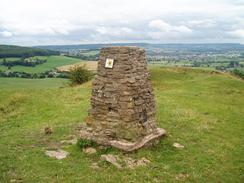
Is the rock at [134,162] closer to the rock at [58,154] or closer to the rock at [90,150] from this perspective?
the rock at [90,150]

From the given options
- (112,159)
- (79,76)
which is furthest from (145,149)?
(79,76)

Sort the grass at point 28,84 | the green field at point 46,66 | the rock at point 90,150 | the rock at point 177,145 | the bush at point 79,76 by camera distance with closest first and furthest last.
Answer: the rock at point 90,150 → the rock at point 177,145 → the bush at point 79,76 → the grass at point 28,84 → the green field at point 46,66

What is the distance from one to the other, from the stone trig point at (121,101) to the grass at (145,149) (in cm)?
70

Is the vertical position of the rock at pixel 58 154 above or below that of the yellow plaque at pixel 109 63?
below

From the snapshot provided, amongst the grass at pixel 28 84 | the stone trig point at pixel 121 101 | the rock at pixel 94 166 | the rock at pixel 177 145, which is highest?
the stone trig point at pixel 121 101

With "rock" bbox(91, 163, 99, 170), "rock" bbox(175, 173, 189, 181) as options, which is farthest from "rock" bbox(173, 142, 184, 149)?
"rock" bbox(91, 163, 99, 170)

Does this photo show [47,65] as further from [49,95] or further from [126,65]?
[126,65]

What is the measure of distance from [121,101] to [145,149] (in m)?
2.32

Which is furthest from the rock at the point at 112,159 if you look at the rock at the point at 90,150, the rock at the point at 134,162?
the rock at the point at 90,150

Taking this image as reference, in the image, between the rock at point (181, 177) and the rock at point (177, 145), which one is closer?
the rock at point (181, 177)

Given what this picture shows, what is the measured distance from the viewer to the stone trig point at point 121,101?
14430 mm

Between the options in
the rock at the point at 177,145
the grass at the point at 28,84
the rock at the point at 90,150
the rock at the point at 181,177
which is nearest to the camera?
the rock at the point at 181,177

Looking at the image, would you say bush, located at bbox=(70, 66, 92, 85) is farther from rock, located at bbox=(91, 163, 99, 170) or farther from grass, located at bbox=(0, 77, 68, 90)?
rock, located at bbox=(91, 163, 99, 170)

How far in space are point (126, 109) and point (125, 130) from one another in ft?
2.91
